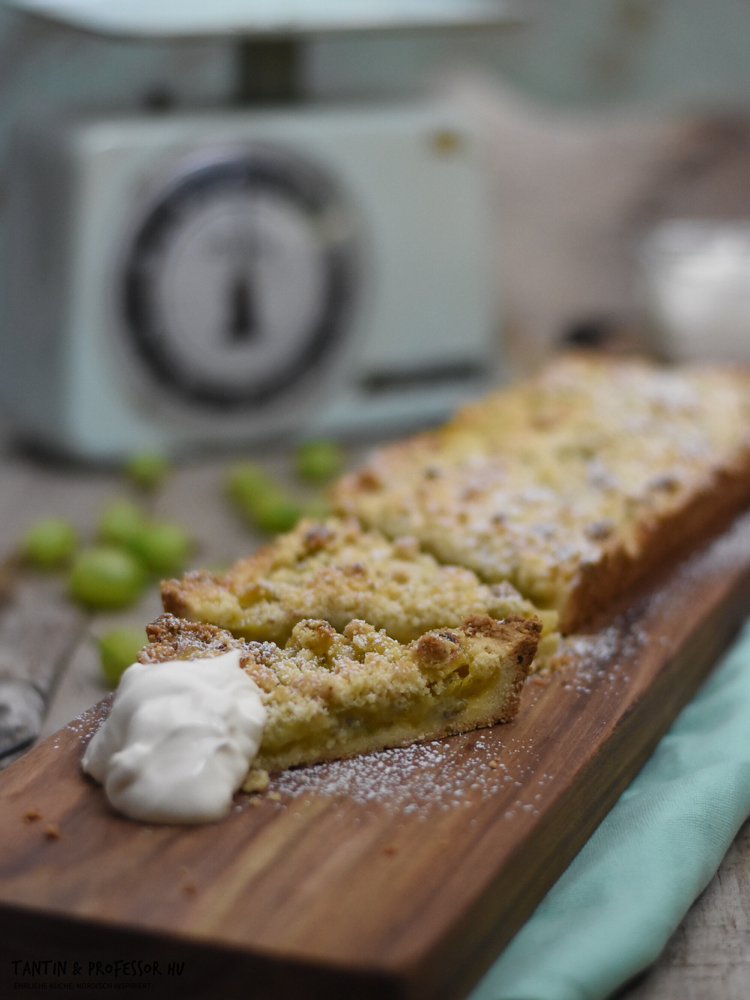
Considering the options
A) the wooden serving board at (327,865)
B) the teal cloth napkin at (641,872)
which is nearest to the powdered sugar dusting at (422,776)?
the wooden serving board at (327,865)

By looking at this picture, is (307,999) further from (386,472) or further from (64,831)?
(386,472)

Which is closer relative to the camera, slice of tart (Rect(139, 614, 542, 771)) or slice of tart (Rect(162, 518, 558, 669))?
slice of tart (Rect(139, 614, 542, 771))

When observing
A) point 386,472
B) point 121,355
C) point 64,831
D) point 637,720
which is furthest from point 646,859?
point 121,355

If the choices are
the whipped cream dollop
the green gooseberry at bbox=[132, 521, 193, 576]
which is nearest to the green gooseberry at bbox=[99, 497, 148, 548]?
the green gooseberry at bbox=[132, 521, 193, 576]

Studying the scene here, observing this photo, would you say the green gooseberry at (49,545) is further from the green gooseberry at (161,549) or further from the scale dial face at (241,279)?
the scale dial face at (241,279)

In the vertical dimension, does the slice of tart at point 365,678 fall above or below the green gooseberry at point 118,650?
above

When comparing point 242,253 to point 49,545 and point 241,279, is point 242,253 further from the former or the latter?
point 49,545

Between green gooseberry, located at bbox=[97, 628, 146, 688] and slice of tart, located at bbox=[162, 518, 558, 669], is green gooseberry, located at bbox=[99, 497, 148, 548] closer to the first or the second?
green gooseberry, located at bbox=[97, 628, 146, 688]
